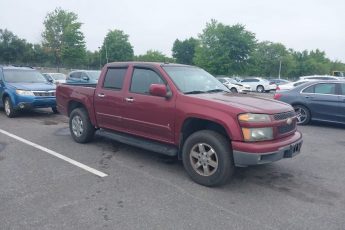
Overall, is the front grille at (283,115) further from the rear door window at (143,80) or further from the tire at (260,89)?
the tire at (260,89)

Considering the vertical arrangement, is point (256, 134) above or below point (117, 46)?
below

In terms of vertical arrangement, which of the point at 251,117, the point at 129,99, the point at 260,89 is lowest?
the point at 260,89

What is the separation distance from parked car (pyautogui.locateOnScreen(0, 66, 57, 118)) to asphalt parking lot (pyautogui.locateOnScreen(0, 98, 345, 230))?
3.77 metres

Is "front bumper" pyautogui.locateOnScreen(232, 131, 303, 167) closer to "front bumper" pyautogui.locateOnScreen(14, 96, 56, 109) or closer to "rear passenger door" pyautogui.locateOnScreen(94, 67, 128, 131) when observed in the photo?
"rear passenger door" pyautogui.locateOnScreen(94, 67, 128, 131)

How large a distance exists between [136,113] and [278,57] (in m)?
78.0

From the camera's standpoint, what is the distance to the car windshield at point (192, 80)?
5.32m

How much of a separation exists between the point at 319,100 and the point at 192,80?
5.93m

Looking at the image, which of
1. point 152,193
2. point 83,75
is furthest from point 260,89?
point 152,193

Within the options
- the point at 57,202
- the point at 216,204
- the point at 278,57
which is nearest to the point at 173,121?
the point at 216,204

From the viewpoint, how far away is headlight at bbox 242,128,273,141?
14.1 ft

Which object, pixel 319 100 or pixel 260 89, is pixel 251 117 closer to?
pixel 319 100

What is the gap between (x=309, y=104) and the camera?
395 inches

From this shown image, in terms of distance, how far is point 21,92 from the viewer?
397 inches

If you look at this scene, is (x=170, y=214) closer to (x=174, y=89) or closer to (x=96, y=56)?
(x=174, y=89)
